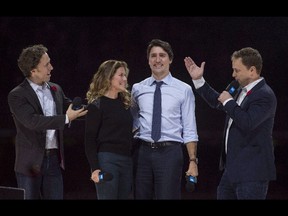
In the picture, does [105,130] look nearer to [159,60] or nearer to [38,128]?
[38,128]

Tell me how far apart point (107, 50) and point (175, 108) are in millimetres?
1348

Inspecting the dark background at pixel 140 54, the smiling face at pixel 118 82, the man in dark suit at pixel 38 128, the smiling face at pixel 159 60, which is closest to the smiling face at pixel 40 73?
the man in dark suit at pixel 38 128

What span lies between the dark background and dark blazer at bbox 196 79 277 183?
1159mm

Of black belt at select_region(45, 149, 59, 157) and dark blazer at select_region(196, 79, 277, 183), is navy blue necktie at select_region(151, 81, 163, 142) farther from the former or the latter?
black belt at select_region(45, 149, 59, 157)

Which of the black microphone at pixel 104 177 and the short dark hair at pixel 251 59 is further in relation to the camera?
the short dark hair at pixel 251 59

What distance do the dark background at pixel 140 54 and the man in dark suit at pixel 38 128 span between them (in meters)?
1.02

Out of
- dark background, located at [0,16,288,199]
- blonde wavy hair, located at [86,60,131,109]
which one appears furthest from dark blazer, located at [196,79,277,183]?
dark background, located at [0,16,288,199]

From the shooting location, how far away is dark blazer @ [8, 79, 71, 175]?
3379 millimetres

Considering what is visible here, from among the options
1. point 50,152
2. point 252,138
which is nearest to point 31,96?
point 50,152

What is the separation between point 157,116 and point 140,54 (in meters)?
1.28

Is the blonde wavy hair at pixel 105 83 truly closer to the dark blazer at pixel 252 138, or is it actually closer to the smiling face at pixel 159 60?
the smiling face at pixel 159 60

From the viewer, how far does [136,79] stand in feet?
14.6

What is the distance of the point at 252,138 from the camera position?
10.9ft

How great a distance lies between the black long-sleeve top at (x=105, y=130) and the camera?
3197 millimetres
